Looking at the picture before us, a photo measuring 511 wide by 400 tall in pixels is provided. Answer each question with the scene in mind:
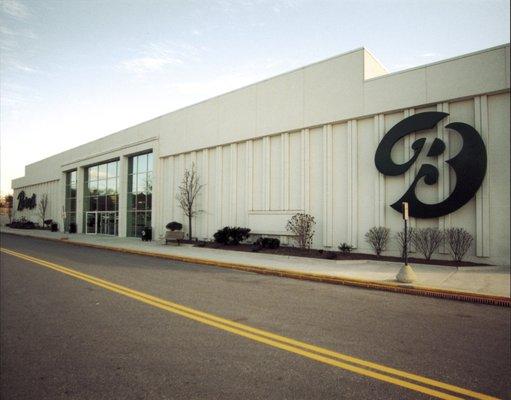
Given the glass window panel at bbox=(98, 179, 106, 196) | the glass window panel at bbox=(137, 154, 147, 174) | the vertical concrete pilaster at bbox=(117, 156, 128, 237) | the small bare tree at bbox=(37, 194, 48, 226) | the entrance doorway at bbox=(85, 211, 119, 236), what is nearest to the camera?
the glass window panel at bbox=(137, 154, 147, 174)

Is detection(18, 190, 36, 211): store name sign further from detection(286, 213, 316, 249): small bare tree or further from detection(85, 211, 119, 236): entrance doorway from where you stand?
detection(286, 213, 316, 249): small bare tree

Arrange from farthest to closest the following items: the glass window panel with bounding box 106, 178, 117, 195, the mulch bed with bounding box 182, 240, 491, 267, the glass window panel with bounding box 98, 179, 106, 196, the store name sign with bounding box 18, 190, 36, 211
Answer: the store name sign with bounding box 18, 190, 36, 211 < the glass window panel with bounding box 98, 179, 106, 196 < the glass window panel with bounding box 106, 178, 117, 195 < the mulch bed with bounding box 182, 240, 491, 267

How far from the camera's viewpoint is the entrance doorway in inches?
1296

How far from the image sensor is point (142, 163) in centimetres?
3014

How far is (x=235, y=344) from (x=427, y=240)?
11472mm

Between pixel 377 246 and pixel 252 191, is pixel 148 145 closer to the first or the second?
pixel 252 191

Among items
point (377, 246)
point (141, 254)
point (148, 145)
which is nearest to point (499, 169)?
point (377, 246)

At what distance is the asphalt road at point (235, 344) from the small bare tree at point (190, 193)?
15.2m

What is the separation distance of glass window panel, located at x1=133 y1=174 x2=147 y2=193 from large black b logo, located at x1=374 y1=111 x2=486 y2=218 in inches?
822

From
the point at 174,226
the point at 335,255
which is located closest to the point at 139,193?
the point at 174,226

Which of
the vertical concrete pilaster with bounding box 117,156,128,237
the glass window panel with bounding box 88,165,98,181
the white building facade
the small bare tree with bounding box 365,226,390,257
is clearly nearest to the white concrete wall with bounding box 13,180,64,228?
the glass window panel with bounding box 88,165,98,181

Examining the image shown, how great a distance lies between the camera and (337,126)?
55.3ft

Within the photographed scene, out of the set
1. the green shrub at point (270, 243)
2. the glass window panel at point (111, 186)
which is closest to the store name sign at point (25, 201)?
the glass window panel at point (111, 186)

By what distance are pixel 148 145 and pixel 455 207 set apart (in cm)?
2376
